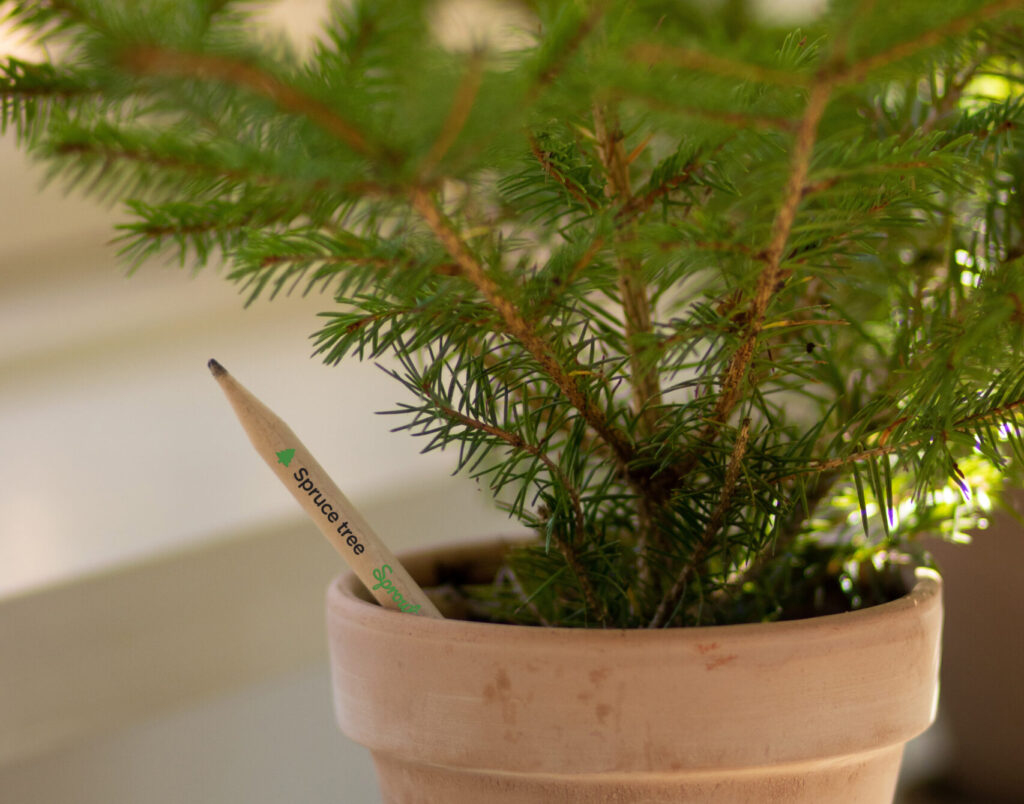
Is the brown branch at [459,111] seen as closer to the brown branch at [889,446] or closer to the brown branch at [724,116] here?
the brown branch at [724,116]

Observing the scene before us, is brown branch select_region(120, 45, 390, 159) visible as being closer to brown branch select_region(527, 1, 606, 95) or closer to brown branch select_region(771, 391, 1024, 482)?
brown branch select_region(527, 1, 606, 95)

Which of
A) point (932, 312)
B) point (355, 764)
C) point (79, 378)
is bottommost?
point (355, 764)

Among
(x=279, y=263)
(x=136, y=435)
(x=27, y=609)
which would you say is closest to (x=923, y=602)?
(x=279, y=263)

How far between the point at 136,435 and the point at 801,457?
47 cm

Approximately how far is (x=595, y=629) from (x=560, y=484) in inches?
1.6

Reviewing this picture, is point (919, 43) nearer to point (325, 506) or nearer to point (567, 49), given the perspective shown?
point (567, 49)

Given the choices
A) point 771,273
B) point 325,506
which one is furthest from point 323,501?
point 771,273

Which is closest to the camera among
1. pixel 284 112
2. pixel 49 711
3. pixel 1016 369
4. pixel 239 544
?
pixel 284 112

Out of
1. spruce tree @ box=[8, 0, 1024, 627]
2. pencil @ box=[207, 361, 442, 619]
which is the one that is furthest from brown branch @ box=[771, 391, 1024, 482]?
pencil @ box=[207, 361, 442, 619]

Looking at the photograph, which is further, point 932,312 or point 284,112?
point 932,312

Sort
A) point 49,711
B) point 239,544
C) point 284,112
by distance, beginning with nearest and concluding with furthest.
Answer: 1. point 284,112
2. point 49,711
3. point 239,544

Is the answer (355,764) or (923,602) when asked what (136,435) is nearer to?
(355,764)

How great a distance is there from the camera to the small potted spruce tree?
5.9 inches

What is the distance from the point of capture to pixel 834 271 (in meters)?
0.23
